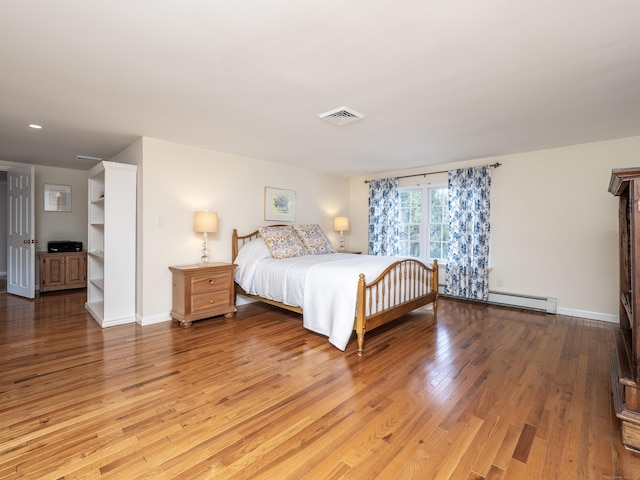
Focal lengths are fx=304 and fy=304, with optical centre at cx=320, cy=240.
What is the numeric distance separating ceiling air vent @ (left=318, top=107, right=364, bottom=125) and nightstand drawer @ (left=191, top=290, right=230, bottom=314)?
2502 mm

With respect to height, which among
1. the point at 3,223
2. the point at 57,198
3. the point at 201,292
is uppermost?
the point at 57,198

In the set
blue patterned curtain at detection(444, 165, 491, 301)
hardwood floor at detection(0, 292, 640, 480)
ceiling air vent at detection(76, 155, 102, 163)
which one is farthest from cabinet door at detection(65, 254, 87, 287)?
blue patterned curtain at detection(444, 165, 491, 301)

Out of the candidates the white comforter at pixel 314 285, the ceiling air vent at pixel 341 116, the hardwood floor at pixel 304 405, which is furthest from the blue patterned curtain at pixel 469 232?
the ceiling air vent at pixel 341 116

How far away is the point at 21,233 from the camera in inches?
195

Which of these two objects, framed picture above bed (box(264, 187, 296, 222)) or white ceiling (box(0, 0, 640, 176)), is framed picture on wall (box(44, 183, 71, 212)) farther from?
framed picture above bed (box(264, 187, 296, 222))

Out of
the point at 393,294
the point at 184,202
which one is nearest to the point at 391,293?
the point at 393,294

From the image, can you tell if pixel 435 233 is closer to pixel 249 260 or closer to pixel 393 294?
pixel 393 294

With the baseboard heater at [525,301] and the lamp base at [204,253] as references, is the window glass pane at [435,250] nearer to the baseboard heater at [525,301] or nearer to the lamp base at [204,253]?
the baseboard heater at [525,301]

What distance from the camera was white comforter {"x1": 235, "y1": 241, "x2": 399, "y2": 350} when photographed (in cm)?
299

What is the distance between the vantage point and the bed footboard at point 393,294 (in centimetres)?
290

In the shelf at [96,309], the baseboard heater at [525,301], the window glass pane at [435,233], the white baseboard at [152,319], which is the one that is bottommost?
the white baseboard at [152,319]

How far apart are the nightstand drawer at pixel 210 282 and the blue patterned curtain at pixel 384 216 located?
3033mm

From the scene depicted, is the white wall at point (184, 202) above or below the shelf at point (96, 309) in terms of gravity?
above

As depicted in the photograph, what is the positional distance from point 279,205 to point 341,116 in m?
2.47
